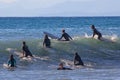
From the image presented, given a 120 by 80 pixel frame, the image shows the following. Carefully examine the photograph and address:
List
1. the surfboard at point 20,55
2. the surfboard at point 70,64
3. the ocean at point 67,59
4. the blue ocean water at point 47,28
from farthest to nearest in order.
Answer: the blue ocean water at point 47,28, the surfboard at point 20,55, the surfboard at point 70,64, the ocean at point 67,59

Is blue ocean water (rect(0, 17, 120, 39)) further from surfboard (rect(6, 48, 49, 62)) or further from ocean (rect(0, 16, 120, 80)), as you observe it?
surfboard (rect(6, 48, 49, 62))

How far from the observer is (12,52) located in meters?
32.7

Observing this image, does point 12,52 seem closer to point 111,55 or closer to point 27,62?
point 27,62

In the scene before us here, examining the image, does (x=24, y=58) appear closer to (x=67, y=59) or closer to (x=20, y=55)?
(x=20, y=55)

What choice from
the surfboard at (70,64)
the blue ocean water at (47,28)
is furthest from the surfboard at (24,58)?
the blue ocean water at (47,28)

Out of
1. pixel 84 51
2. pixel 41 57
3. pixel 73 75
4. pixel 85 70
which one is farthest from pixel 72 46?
pixel 73 75

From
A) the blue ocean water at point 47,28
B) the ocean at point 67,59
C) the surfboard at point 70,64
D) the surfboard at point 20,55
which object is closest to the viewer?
the ocean at point 67,59

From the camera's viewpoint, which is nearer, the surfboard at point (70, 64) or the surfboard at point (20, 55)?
the surfboard at point (70, 64)

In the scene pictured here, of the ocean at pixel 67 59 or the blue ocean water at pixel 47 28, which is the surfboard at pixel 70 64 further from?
the blue ocean water at pixel 47 28

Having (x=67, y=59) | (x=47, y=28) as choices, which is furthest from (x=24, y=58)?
(x=47, y=28)

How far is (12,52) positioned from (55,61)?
3.33 metres

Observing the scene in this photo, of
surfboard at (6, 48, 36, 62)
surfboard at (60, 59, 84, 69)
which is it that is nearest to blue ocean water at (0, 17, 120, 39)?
surfboard at (6, 48, 36, 62)

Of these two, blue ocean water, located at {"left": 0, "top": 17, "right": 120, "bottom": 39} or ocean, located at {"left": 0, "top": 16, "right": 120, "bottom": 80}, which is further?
blue ocean water, located at {"left": 0, "top": 17, "right": 120, "bottom": 39}

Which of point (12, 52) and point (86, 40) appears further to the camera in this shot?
point (86, 40)
